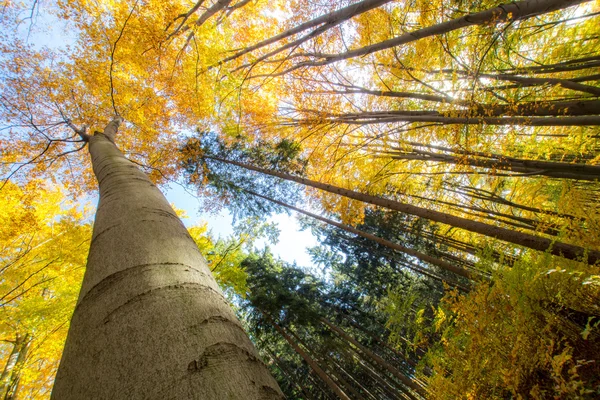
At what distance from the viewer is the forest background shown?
97.1 inches

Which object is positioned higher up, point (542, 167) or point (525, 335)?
point (542, 167)

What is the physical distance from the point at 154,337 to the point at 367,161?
7.90 m

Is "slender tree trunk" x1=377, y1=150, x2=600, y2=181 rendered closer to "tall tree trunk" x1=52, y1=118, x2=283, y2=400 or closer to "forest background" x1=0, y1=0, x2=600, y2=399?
"forest background" x1=0, y1=0, x2=600, y2=399

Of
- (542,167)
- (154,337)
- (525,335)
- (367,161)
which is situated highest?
(367,161)

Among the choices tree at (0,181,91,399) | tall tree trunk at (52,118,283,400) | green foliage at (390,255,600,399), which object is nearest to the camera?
tall tree trunk at (52,118,283,400)

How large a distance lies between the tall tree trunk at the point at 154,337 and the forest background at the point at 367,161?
2.23m

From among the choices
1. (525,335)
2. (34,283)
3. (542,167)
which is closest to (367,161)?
(542,167)

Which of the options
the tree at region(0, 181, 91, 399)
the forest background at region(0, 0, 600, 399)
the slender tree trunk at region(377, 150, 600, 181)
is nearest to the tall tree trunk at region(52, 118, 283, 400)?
the forest background at region(0, 0, 600, 399)

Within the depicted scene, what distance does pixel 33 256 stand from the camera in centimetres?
680

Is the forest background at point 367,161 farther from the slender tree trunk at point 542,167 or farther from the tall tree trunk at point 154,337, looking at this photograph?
the tall tree trunk at point 154,337

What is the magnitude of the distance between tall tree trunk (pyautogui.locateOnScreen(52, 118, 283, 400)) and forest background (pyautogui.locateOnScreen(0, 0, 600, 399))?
7.31 feet

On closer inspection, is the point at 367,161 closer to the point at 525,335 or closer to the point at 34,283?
the point at 525,335

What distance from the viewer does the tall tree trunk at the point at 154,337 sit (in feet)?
1.41

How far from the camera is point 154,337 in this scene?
0.49 m
